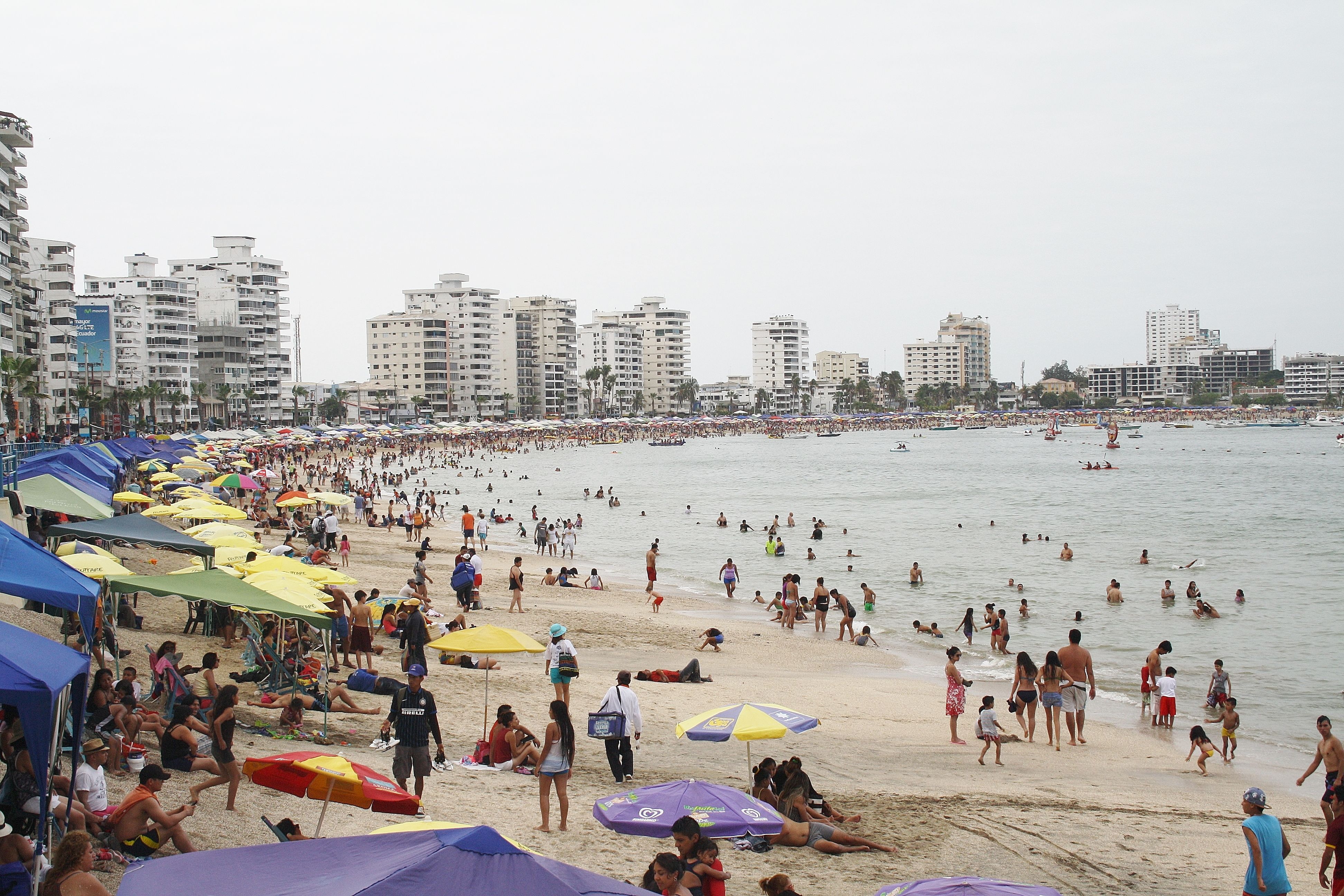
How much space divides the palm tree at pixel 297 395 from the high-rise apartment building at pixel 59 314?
3029 cm

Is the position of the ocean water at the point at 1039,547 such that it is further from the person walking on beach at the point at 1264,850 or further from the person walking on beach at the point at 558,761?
the person walking on beach at the point at 558,761

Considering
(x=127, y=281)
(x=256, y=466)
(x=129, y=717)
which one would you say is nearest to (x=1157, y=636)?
(x=129, y=717)

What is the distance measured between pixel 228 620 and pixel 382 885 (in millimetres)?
11228

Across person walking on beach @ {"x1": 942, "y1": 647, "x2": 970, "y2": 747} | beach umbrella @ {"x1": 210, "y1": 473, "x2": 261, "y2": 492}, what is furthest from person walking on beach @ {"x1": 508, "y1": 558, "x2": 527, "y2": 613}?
beach umbrella @ {"x1": 210, "y1": 473, "x2": 261, "y2": 492}

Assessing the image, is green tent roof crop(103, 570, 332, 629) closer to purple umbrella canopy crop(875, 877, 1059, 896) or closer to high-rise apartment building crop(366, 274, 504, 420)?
purple umbrella canopy crop(875, 877, 1059, 896)

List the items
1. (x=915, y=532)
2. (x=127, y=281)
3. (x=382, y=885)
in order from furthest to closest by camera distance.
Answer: (x=127, y=281)
(x=915, y=532)
(x=382, y=885)

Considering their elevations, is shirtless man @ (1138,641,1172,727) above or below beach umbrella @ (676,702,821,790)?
below

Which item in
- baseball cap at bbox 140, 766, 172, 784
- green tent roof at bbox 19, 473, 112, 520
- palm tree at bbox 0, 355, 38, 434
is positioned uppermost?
palm tree at bbox 0, 355, 38, 434

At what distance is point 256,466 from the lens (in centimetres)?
5297

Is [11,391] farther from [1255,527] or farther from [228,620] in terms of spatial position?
[1255,527]

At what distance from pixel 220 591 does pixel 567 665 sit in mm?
3532

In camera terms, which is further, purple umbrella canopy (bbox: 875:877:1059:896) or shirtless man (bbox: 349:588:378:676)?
shirtless man (bbox: 349:588:378:676)

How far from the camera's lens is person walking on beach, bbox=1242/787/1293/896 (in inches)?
285

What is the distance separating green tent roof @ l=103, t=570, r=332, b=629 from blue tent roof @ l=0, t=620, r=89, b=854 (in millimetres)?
4236
